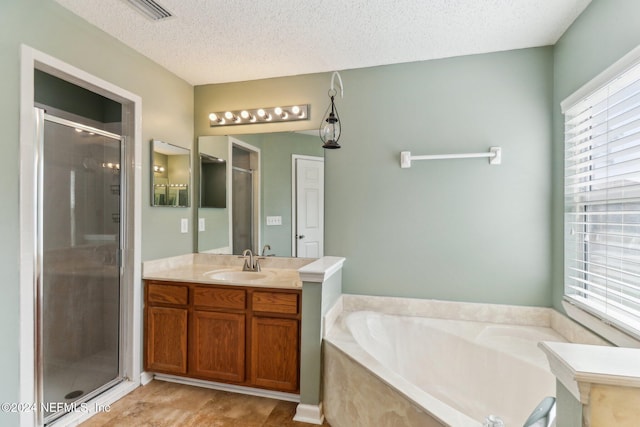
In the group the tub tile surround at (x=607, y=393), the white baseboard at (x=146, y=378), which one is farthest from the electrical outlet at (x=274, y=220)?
the tub tile surround at (x=607, y=393)

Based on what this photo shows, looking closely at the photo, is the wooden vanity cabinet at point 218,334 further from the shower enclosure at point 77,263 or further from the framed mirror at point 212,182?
the framed mirror at point 212,182

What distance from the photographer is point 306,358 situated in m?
2.06

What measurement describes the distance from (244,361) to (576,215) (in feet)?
7.74

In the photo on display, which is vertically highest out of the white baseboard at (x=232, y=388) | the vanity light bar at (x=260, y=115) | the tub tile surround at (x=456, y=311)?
the vanity light bar at (x=260, y=115)

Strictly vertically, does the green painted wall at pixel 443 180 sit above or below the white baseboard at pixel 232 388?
above

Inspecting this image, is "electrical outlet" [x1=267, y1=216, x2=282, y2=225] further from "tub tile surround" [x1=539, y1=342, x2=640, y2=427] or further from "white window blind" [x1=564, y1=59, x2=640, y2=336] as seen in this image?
"tub tile surround" [x1=539, y1=342, x2=640, y2=427]

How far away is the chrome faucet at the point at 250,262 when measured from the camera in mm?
2699

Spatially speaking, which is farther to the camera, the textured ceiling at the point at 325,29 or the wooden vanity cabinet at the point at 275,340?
the wooden vanity cabinet at the point at 275,340

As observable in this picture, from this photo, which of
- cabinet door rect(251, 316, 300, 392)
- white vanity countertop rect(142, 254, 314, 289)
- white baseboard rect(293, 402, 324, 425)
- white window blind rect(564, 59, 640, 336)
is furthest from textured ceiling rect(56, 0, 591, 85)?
white baseboard rect(293, 402, 324, 425)

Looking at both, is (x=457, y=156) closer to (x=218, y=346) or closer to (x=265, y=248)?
(x=265, y=248)

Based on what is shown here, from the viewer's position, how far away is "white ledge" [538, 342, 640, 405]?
28.4 inches

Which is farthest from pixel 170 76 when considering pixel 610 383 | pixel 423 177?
pixel 610 383

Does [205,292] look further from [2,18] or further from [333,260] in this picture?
[2,18]

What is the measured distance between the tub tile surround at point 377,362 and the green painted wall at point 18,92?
1.58 m
